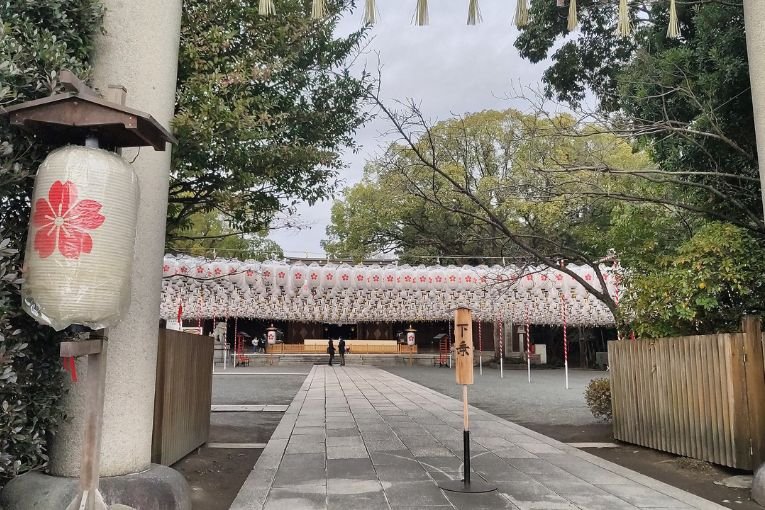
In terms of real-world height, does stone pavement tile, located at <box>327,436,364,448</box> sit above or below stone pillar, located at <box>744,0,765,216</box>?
below

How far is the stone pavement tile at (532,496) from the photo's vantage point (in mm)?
4785

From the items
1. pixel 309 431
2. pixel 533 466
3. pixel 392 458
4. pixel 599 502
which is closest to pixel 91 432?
pixel 392 458

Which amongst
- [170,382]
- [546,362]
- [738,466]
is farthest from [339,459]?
Answer: [546,362]

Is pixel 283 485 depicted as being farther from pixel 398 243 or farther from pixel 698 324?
pixel 398 243

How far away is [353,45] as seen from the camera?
819 centimetres

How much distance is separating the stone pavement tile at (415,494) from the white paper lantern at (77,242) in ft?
9.06

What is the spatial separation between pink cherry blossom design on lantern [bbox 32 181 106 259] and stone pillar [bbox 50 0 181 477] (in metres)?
1.09

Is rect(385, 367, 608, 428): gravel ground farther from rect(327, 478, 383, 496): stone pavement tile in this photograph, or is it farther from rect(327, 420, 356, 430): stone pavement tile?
rect(327, 478, 383, 496): stone pavement tile

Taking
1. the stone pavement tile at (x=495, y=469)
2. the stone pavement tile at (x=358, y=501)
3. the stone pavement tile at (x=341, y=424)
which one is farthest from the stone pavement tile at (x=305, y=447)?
the stone pavement tile at (x=358, y=501)

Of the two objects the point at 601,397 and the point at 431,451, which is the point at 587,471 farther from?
the point at 601,397

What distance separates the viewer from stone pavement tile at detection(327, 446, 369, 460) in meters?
6.65

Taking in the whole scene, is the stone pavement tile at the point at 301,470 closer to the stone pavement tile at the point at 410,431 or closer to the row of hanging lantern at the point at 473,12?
the stone pavement tile at the point at 410,431

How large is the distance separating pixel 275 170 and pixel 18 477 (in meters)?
3.94

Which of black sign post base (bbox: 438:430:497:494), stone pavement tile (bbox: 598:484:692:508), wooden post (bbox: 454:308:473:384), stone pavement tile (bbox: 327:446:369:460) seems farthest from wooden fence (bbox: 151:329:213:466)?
stone pavement tile (bbox: 598:484:692:508)
